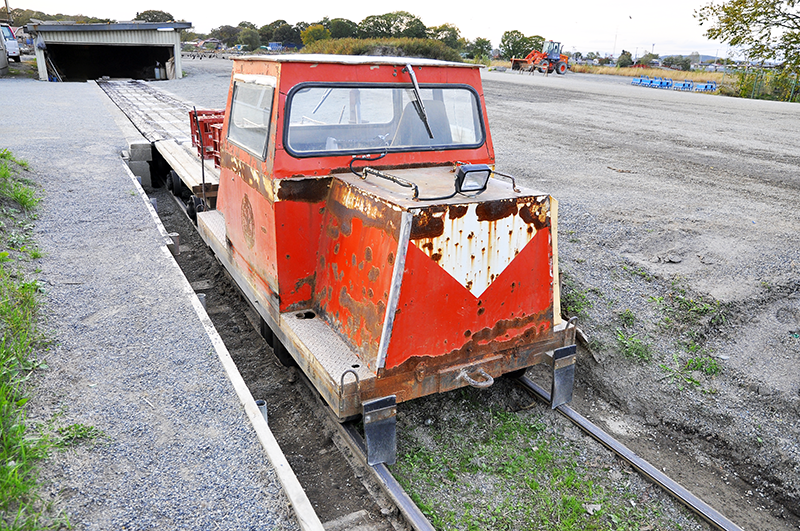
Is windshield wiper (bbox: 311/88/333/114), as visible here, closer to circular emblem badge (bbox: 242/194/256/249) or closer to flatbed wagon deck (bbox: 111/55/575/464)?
flatbed wagon deck (bbox: 111/55/575/464)

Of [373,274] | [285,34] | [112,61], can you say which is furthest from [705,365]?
[285,34]

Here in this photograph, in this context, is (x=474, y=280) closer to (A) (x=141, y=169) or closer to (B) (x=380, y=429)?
(B) (x=380, y=429)

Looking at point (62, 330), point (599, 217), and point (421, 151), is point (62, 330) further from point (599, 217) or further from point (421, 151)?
point (599, 217)

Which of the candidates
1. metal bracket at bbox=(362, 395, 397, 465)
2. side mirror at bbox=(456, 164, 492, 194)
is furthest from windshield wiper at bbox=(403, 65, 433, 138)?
metal bracket at bbox=(362, 395, 397, 465)

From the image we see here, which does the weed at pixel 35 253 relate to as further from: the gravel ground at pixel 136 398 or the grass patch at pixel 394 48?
the grass patch at pixel 394 48

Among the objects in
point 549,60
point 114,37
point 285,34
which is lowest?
point 114,37

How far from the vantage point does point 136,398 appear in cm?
364

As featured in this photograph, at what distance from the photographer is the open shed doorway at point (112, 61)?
1280 inches

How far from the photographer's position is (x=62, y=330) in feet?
14.4

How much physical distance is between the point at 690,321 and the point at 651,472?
2.37 metres

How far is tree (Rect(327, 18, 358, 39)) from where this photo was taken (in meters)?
61.9

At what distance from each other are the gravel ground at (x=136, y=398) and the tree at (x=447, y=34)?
2321 inches

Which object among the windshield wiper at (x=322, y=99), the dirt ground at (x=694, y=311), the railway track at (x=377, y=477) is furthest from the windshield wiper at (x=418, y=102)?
the dirt ground at (x=694, y=311)

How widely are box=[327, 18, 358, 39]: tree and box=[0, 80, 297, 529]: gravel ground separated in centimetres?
6037
